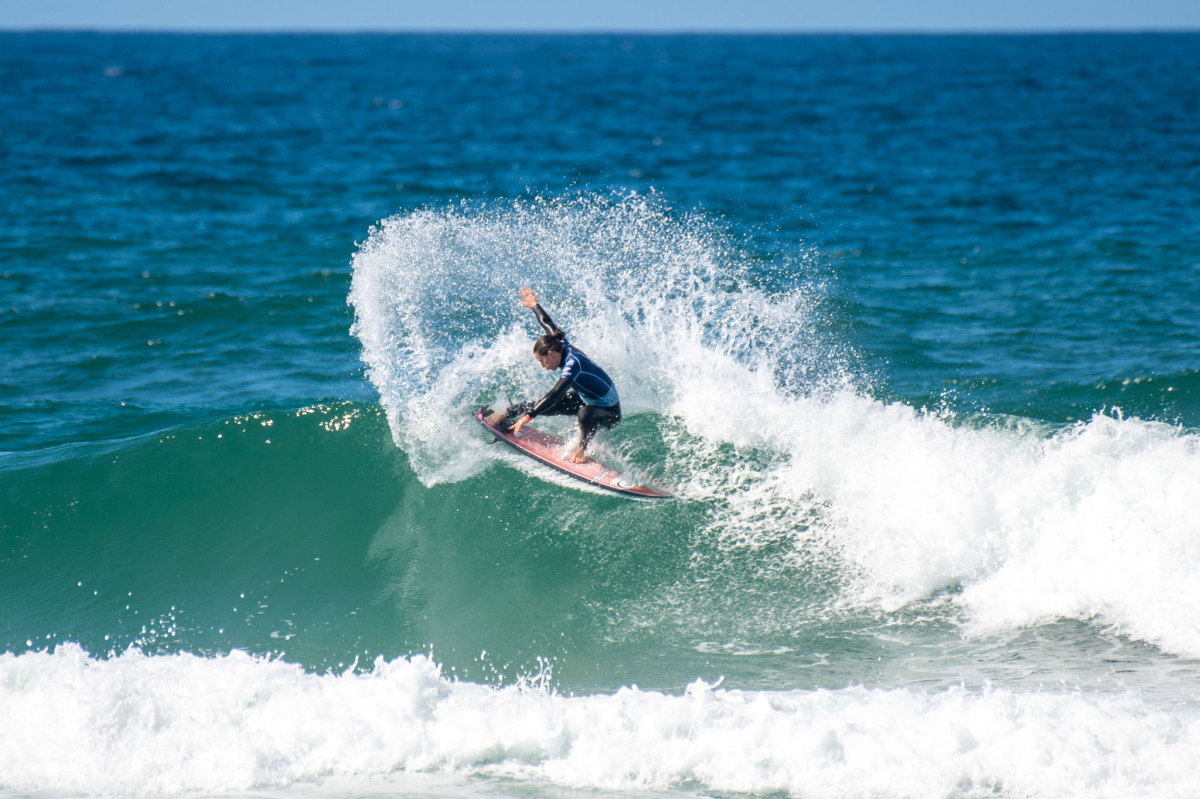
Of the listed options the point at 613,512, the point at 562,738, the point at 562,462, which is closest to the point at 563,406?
the point at 562,462

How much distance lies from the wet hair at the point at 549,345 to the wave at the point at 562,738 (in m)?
3.45

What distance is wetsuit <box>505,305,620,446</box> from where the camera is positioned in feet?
31.4

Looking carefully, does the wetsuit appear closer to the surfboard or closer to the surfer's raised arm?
the surfer's raised arm

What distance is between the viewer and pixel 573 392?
9.79 metres

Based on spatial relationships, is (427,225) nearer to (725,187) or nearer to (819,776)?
(819,776)

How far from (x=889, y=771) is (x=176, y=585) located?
254 inches

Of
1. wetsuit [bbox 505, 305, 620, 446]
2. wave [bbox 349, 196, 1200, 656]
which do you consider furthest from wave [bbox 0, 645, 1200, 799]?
wetsuit [bbox 505, 305, 620, 446]

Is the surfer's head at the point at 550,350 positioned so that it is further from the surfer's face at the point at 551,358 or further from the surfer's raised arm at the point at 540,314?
the surfer's raised arm at the point at 540,314

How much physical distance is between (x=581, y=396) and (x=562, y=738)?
13.1ft

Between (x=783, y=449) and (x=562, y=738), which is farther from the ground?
(x=783, y=449)

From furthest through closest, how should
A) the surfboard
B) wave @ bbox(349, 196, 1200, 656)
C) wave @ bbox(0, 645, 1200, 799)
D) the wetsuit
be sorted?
the surfboard, the wetsuit, wave @ bbox(349, 196, 1200, 656), wave @ bbox(0, 645, 1200, 799)

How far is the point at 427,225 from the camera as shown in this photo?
13.6 m

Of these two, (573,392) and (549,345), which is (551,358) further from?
(573,392)

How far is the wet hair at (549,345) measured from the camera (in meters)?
9.41
